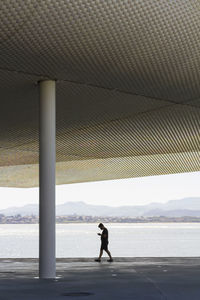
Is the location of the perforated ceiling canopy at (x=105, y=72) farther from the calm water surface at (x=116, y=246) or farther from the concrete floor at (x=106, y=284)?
the calm water surface at (x=116, y=246)

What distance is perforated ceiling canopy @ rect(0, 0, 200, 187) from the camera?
35.4 feet

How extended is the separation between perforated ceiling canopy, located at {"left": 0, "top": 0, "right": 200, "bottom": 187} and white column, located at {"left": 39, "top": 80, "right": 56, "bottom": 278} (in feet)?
2.05

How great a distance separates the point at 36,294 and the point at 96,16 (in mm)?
5343

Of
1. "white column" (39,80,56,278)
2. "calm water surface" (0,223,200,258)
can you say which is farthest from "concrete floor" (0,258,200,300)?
"calm water surface" (0,223,200,258)

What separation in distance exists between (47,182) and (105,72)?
124 inches

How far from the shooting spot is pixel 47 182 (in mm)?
14508

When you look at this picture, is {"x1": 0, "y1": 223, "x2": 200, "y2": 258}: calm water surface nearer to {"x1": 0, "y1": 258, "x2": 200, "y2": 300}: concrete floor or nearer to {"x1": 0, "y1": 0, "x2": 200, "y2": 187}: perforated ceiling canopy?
{"x1": 0, "y1": 0, "x2": 200, "y2": 187}: perforated ceiling canopy

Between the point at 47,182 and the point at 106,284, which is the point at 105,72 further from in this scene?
the point at 106,284

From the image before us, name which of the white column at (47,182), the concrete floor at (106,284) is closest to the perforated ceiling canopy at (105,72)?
the white column at (47,182)

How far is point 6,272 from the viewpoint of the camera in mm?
16047

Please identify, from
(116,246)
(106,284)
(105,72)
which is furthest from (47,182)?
(116,246)

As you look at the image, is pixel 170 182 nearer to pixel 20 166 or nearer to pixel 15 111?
pixel 20 166

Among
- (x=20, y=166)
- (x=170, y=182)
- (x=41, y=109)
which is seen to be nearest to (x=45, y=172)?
(x=41, y=109)

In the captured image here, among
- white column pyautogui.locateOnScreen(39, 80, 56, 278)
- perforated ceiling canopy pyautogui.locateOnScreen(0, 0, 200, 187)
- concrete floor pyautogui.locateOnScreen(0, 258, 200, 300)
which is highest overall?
perforated ceiling canopy pyautogui.locateOnScreen(0, 0, 200, 187)
